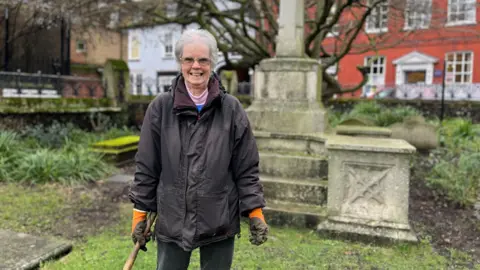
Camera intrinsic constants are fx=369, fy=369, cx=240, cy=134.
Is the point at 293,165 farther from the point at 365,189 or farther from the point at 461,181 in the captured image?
the point at 461,181

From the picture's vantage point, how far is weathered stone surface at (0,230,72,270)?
3.34 metres

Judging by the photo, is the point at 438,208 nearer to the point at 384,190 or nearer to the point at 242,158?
the point at 384,190

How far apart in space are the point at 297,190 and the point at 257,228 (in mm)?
2690

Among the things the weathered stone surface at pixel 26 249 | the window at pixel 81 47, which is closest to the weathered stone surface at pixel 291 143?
the weathered stone surface at pixel 26 249

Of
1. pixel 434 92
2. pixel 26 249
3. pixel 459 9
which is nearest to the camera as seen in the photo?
pixel 26 249

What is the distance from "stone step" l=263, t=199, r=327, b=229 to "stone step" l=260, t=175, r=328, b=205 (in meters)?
0.08

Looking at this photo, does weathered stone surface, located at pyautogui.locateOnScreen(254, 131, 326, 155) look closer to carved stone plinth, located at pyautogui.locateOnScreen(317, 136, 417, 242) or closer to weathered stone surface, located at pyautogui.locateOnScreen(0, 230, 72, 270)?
carved stone plinth, located at pyautogui.locateOnScreen(317, 136, 417, 242)

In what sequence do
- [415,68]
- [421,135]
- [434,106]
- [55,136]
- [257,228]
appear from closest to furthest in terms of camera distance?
[257,228]
[421,135]
[55,136]
[434,106]
[415,68]

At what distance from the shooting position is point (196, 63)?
203 cm

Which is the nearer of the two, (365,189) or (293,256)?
(293,256)

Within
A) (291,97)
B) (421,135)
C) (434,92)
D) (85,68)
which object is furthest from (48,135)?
(85,68)

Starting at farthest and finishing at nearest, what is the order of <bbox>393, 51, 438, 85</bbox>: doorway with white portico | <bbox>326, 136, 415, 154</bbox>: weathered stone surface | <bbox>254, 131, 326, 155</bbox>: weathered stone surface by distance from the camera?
<bbox>393, 51, 438, 85</bbox>: doorway with white portico
<bbox>254, 131, 326, 155</bbox>: weathered stone surface
<bbox>326, 136, 415, 154</bbox>: weathered stone surface

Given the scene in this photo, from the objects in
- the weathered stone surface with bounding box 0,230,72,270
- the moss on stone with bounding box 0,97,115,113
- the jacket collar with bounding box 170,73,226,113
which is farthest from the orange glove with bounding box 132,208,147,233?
the moss on stone with bounding box 0,97,115,113

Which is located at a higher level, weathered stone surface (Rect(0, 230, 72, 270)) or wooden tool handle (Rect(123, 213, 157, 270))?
wooden tool handle (Rect(123, 213, 157, 270))
